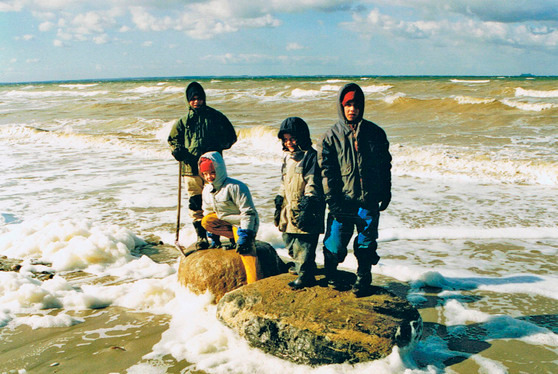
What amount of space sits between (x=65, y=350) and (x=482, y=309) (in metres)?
3.71

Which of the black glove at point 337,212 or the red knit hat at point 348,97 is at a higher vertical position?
the red knit hat at point 348,97

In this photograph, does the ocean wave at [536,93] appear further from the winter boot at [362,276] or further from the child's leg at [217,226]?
the winter boot at [362,276]

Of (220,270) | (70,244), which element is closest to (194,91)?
(220,270)

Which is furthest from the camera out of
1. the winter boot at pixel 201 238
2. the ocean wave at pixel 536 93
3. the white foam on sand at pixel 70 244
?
the ocean wave at pixel 536 93

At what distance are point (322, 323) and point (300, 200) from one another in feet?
3.08

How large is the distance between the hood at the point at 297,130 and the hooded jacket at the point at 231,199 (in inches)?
27.0

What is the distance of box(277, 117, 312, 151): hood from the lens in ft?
12.2

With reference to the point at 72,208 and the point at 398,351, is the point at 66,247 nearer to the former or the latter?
the point at 72,208

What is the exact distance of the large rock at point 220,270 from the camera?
4.53 metres

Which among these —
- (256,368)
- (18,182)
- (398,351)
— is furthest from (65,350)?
(18,182)

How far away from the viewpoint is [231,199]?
427 centimetres

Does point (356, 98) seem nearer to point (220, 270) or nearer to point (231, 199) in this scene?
point (231, 199)

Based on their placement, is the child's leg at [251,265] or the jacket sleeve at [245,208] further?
the child's leg at [251,265]

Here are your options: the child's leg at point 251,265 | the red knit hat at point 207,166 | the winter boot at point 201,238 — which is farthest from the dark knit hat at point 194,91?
the child's leg at point 251,265
